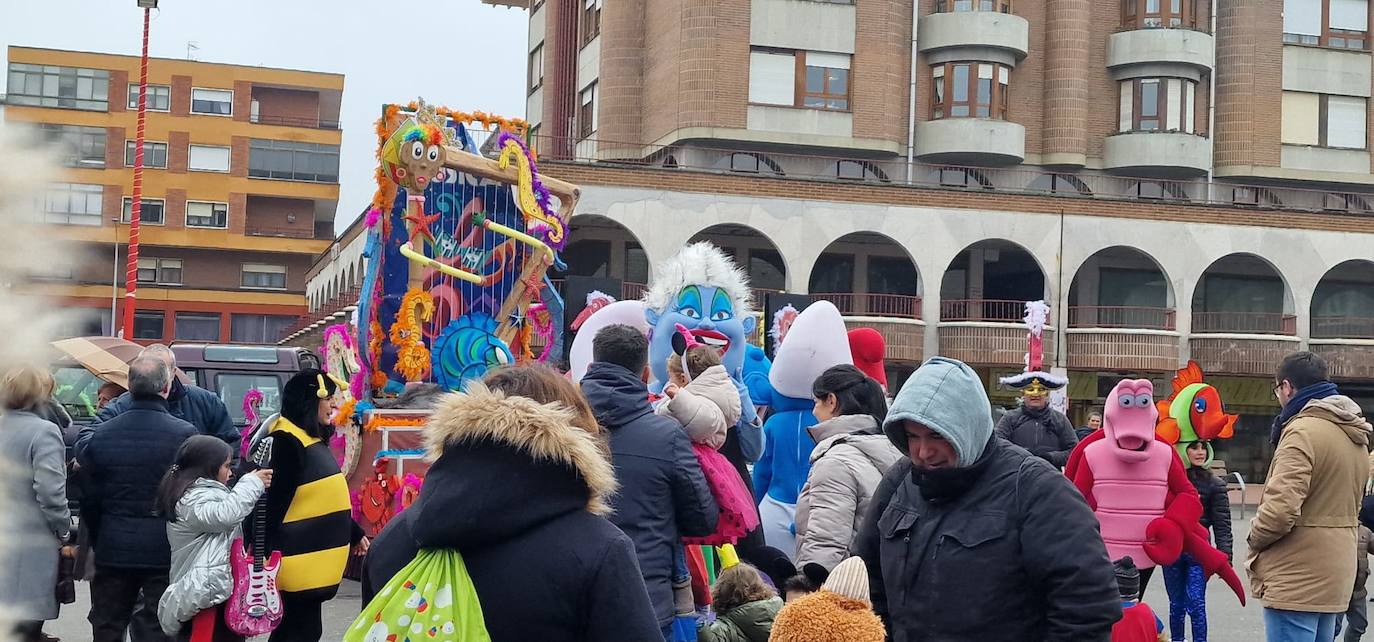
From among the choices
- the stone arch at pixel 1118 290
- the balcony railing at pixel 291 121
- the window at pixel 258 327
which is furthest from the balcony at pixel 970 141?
the balcony railing at pixel 291 121

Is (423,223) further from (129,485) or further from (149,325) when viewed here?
(149,325)

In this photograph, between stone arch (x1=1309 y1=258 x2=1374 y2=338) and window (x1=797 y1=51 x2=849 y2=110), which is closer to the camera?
window (x1=797 y1=51 x2=849 y2=110)

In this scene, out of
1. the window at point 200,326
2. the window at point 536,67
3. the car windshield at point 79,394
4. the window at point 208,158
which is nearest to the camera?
the car windshield at point 79,394

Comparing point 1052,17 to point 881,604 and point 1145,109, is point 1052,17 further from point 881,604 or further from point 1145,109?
point 881,604

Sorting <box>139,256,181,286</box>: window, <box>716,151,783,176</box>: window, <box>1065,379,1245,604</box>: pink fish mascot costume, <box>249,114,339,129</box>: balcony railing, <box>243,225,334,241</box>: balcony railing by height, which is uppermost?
<box>249,114,339,129</box>: balcony railing

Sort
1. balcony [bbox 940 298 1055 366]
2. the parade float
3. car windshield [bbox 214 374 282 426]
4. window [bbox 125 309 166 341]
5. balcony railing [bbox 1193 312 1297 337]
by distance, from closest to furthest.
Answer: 1. the parade float
2. car windshield [bbox 214 374 282 426]
3. balcony [bbox 940 298 1055 366]
4. balcony railing [bbox 1193 312 1297 337]
5. window [bbox 125 309 166 341]

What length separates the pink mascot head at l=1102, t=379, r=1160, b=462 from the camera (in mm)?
7828

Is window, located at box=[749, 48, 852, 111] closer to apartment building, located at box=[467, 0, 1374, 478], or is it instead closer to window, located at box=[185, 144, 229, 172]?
apartment building, located at box=[467, 0, 1374, 478]

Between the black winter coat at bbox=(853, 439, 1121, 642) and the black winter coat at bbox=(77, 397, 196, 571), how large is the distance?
4321 millimetres

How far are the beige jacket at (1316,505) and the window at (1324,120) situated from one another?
35.2 meters

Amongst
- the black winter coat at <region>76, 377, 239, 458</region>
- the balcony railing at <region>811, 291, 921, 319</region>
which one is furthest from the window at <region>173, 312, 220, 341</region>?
the black winter coat at <region>76, 377, 239, 458</region>

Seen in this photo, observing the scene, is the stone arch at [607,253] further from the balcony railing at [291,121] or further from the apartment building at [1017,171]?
the balcony railing at [291,121]

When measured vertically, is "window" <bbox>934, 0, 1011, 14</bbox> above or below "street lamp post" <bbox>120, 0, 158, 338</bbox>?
above

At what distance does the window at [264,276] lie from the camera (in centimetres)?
5928
